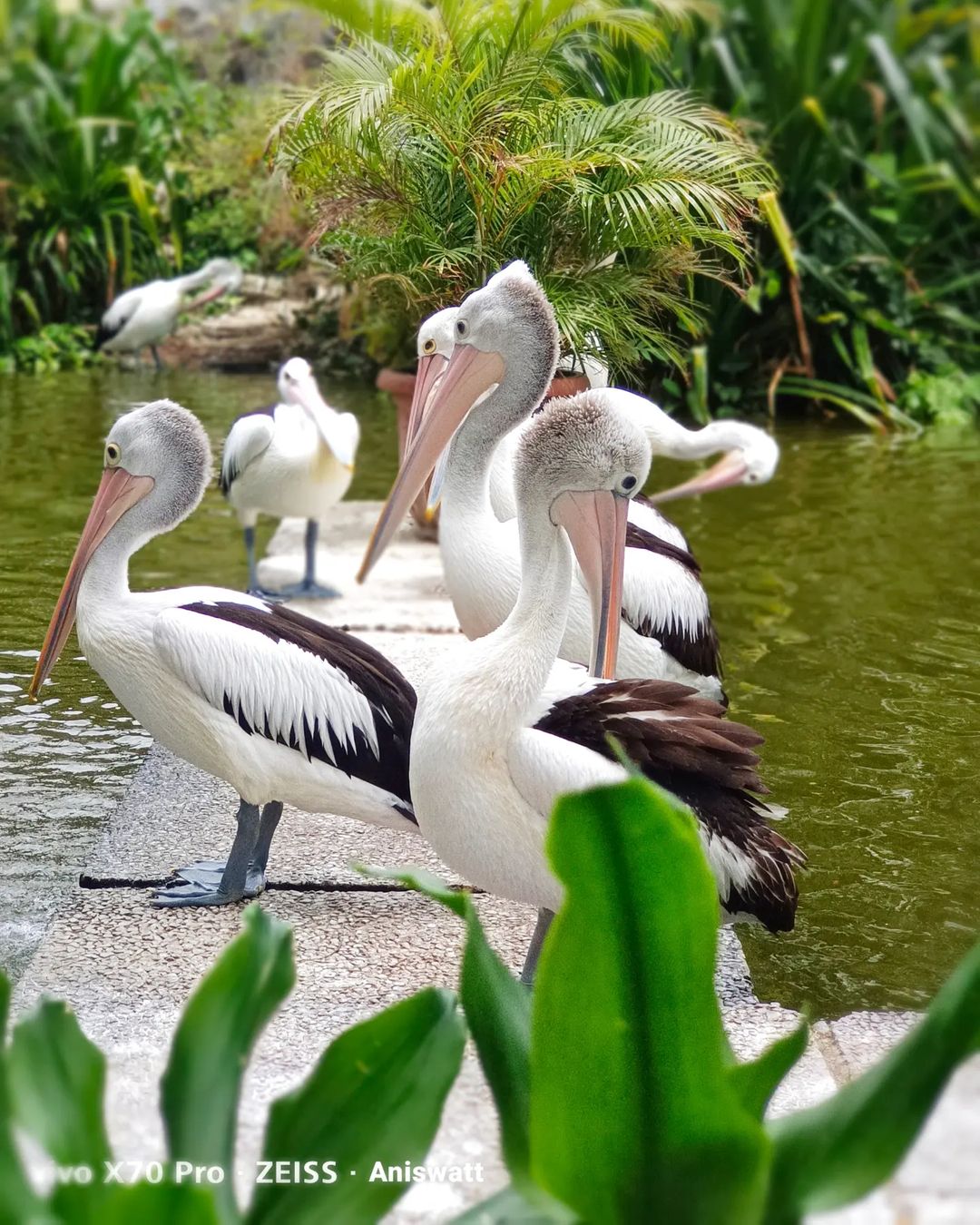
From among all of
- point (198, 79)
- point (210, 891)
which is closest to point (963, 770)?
point (210, 891)

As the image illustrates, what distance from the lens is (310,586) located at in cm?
535

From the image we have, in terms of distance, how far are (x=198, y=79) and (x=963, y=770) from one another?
12.4 meters

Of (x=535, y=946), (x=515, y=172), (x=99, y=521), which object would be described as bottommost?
(x=535, y=946)

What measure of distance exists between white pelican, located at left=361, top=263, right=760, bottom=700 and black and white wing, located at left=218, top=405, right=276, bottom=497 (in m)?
1.53

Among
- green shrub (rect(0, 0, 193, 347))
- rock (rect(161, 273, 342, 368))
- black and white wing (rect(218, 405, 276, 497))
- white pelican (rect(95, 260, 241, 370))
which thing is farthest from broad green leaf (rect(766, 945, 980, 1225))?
green shrub (rect(0, 0, 193, 347))

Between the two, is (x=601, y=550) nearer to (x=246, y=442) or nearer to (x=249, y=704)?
(x=249, y=704)

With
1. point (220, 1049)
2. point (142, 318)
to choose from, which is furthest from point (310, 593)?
point (142, 318)

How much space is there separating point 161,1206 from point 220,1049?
20cm

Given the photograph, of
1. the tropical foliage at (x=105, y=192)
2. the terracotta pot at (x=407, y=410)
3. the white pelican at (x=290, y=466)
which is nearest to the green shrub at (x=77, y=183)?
the tropical foliage at (x=105, y=192)

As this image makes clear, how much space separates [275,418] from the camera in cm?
532

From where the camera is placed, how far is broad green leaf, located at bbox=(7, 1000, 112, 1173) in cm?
143

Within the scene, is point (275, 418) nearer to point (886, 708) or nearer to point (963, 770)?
point (886, 708)

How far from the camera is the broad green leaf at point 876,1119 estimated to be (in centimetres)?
137

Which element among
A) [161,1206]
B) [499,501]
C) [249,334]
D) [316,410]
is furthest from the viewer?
[249,334]
